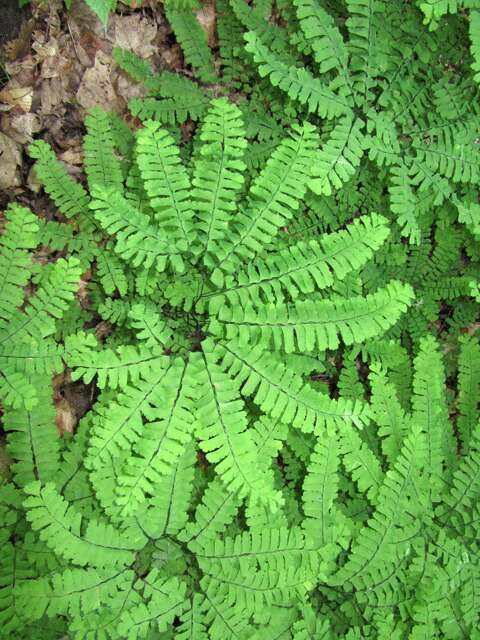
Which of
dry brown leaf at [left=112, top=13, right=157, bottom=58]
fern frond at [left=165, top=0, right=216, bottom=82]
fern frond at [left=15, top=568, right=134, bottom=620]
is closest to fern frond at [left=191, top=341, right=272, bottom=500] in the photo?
fern frond at [left=15, top=568, right=134, bottom=620]

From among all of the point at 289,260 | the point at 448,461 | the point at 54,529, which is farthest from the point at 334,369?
the point at 54,529

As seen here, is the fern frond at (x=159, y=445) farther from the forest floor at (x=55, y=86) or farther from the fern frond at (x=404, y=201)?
the fern frond at (x=404, y=201)

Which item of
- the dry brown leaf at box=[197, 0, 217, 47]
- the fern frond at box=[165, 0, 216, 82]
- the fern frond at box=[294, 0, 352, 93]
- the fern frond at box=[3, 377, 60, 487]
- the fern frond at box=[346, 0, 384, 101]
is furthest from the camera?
the dry brown leaf at box=[197, 0, 217, 47]

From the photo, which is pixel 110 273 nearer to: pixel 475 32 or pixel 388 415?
pixel 388 415

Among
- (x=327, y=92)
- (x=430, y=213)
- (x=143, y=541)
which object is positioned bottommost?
(x=143, y=541)

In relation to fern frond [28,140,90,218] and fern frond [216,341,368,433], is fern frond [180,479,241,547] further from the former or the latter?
fern frond [28,140,90,218]

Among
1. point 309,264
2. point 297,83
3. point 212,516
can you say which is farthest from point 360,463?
point 297,83

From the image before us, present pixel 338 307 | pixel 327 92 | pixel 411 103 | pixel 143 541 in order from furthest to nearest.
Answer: pixel 411 103
pixel 327 92
pixel 143 541
pixel 338 307

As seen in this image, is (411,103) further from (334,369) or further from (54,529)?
(54,529)
